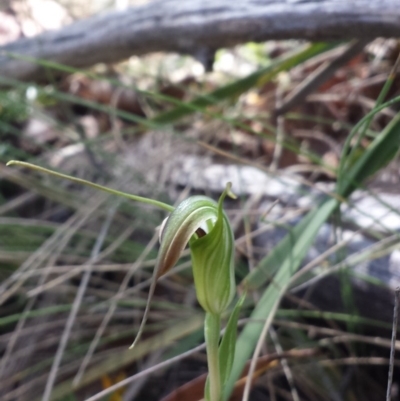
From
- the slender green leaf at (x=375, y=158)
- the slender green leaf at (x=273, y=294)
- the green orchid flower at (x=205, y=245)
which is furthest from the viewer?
the slender green leaf at (x=375, y=158)

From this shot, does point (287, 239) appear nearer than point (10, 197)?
Yes

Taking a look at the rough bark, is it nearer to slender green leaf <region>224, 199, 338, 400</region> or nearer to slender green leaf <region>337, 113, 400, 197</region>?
slender green leaf <region>337, 113, 400, 197</region>

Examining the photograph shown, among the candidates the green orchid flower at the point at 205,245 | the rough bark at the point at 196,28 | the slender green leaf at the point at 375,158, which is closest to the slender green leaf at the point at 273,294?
the slender green leaf at the point at 375,158

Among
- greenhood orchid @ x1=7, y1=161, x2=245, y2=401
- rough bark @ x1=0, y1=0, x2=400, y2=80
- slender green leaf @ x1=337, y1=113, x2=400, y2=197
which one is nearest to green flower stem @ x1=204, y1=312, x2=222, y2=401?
greenhood orchid @ x1=7, y1=161, x2=245, y2=401

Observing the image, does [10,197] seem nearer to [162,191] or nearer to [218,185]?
[162,191]

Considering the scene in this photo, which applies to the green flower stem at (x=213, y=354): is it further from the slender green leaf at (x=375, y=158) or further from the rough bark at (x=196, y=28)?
the rough bark at (x=196, y=28)

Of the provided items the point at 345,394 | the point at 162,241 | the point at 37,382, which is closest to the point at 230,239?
the point at 162,241
